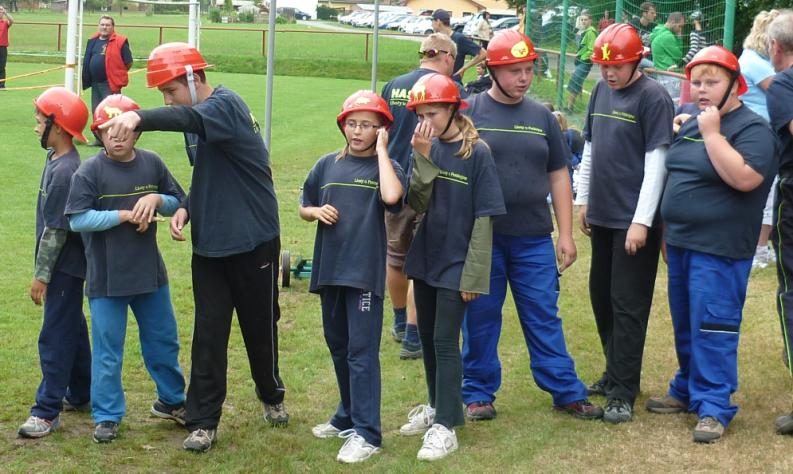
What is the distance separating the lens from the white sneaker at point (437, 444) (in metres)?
5.50

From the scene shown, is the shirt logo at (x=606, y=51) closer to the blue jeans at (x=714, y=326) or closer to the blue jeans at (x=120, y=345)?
the blue jeans at (x=714, y=326)

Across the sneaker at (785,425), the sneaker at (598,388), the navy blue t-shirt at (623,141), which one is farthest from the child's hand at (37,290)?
the sneaker at (785,425)

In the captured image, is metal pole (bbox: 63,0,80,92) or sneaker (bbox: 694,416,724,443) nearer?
sneaker (bbox: 694,416,724,443)

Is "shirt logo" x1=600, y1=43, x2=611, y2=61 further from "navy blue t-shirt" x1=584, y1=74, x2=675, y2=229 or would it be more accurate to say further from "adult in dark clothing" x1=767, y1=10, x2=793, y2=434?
"adult in dark clothing" x1=767, y1=10, x2=793, y2=434

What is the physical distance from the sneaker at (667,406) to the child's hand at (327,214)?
7.27ft

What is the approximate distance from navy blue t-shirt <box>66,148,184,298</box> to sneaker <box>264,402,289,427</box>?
0.97m

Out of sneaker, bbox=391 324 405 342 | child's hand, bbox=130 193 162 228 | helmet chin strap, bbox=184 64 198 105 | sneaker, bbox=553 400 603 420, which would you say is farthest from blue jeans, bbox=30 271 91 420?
sneaker, bbox=553 400 603 420

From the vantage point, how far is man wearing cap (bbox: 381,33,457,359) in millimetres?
7484

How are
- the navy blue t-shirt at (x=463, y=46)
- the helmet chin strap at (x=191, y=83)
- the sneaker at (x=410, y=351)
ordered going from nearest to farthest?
the helmet chin strap at (x=191, y=83) < the sneaker at (x=410, y=351) < the navy blue t-shirt at (x=463, y=46)

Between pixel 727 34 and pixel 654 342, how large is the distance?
4.64 metres

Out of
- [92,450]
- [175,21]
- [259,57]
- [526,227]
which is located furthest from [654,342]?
[175,21]

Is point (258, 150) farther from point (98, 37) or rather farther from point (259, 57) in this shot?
point (259, 57)

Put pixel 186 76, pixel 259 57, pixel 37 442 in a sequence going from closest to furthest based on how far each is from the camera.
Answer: pixel 186 76 → pixel 37 442 → pixel 259 57

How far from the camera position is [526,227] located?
19.6 feet
